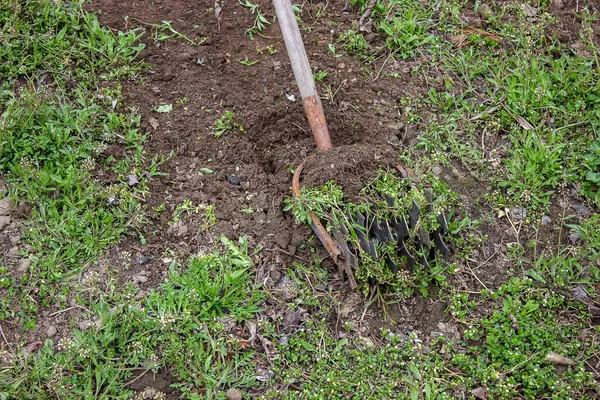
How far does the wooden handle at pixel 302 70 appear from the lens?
3225mm

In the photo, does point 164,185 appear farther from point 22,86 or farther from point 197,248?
point 22,86

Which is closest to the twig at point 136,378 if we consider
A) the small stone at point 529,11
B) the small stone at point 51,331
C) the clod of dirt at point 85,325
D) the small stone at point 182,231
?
the clod of dirt at point 85,325

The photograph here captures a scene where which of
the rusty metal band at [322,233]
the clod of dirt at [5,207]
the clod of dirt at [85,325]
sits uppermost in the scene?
the rusty metal band at [322,233]

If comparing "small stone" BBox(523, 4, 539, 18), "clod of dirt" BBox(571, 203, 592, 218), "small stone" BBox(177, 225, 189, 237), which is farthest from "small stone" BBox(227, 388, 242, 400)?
"small stone" BBox(523, 4, 539, 18)

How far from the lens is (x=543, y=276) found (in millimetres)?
3123

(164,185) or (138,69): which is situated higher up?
(138,69)

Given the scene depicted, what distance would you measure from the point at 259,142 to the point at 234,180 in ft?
1.01

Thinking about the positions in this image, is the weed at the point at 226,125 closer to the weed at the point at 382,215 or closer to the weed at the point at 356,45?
the weed at the point at 382,215

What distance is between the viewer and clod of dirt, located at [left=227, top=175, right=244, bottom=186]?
3.50 meters

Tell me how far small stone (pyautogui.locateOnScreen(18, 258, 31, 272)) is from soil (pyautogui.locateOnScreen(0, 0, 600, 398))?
0.62ft

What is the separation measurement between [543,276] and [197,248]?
5.98 feet

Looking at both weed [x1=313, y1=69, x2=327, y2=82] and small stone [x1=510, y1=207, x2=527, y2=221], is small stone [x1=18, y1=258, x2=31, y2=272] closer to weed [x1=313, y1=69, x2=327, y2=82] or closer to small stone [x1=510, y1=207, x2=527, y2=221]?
weed [x1=313, y1=69, x2=327, y2=82]

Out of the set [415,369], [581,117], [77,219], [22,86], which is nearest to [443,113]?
[581,117]

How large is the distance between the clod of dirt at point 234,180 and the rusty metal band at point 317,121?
1.65 feet
